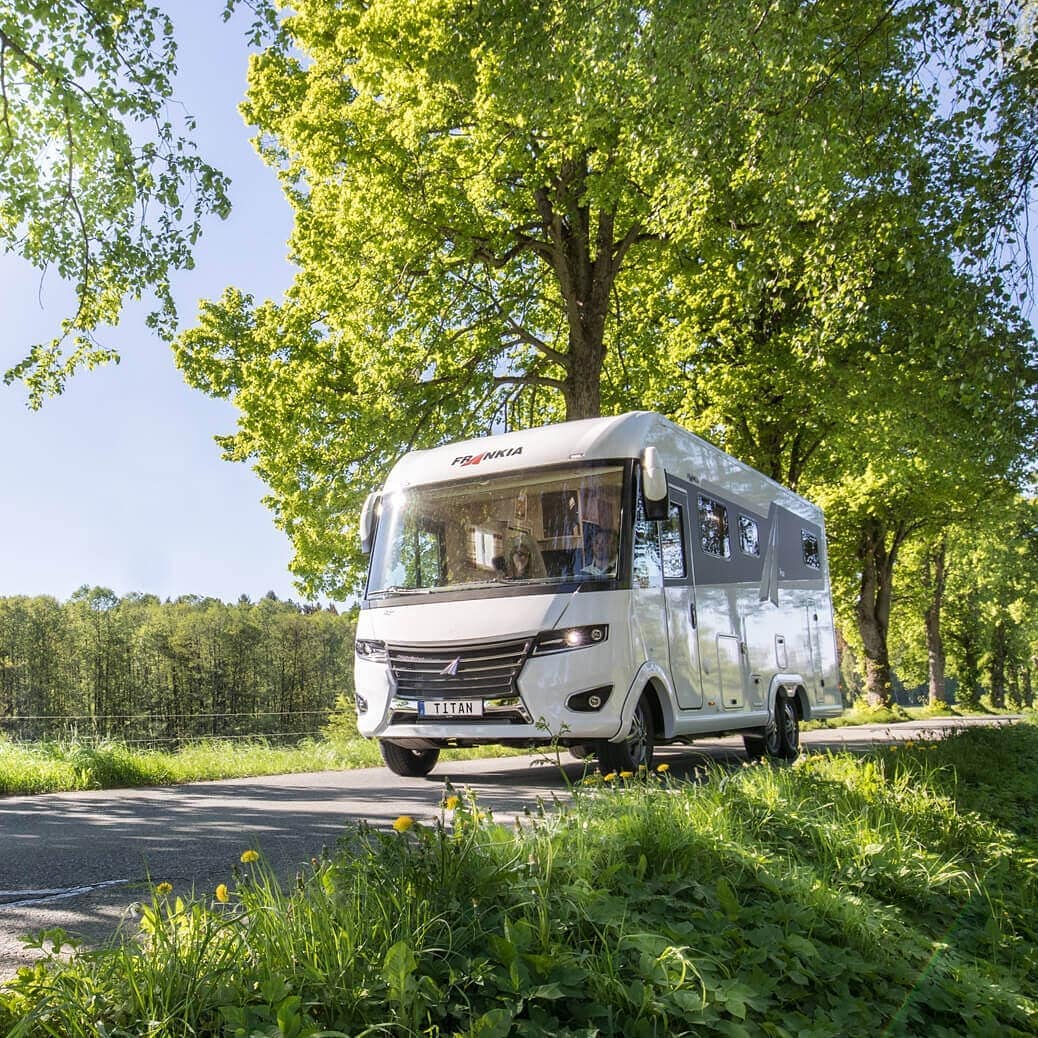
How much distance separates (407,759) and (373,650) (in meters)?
1.39

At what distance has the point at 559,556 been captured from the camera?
28.4ft

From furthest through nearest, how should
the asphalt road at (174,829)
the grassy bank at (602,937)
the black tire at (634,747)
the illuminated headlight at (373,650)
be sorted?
the illuminated headlight at (373,650) < the black tire at (634,747) < the asphalt road at (174,829) < the grassy bank at (602,937)

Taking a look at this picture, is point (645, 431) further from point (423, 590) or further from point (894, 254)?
point (894, 254)

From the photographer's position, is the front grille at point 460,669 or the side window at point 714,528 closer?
the front grille at point 460,669

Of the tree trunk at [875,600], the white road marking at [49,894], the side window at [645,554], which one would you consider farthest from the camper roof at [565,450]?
the tree trunk at [875,600]

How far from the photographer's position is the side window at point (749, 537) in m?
11.8

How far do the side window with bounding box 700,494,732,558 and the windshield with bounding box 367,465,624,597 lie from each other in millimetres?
2140

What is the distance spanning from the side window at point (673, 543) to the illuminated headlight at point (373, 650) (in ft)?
8.60

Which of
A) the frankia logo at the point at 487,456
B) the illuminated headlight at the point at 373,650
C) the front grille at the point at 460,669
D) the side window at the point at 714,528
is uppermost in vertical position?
the frankia logo at the point at 487,456

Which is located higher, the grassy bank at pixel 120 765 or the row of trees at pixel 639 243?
the row of trees at pixel 639 243

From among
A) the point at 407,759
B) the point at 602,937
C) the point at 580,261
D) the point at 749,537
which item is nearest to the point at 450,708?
the point at 407,759

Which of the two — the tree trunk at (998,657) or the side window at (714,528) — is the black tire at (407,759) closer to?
the side window at (714,528)

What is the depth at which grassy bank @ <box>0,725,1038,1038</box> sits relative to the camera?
8.59 feet

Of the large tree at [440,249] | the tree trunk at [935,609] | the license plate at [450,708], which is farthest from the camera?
the tree trunk at [935,609]
